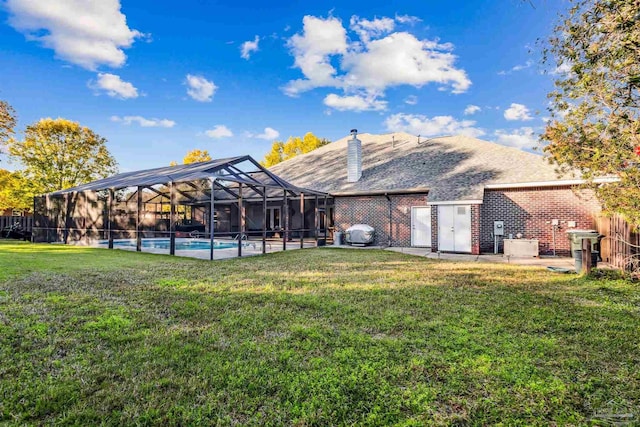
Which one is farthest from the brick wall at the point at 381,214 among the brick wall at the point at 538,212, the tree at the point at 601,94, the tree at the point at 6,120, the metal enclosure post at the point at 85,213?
the tree at the point at 6,120

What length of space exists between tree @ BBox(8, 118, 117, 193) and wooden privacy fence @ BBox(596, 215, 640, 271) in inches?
1286

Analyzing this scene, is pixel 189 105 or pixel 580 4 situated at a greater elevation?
pixel 189 105

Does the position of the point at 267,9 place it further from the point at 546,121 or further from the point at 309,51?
the point at 546,121

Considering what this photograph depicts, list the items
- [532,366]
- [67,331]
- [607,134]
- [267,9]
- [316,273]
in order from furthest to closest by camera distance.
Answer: [267,9], [316,273], [607,134], [67,331], [532,366]

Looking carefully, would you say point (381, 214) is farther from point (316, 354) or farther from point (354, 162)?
point (316, 354)

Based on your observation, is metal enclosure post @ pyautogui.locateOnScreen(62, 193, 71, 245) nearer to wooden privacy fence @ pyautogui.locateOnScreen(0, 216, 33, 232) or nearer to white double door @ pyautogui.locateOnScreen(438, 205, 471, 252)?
wooden privacy fence @ pyautogui.locateOnScreen(0, 216, 33, 232)

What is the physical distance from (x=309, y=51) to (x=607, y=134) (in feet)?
55.6

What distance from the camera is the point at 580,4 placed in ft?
17.9

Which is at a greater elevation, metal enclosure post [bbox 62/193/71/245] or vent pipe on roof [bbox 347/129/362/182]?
vent pipe on roof [bbox 347/129/362/182]

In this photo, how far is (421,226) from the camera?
1552 cm

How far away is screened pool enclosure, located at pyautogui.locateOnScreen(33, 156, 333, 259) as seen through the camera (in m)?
14.5

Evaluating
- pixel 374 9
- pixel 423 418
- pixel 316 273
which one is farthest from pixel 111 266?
pixel 374 9

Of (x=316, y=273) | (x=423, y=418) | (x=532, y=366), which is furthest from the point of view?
(x=316, y=273)

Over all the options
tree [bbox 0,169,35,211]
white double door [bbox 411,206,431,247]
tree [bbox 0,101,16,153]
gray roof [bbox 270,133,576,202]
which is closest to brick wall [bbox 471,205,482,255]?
gray roof [bbox 270,133,576,202]
